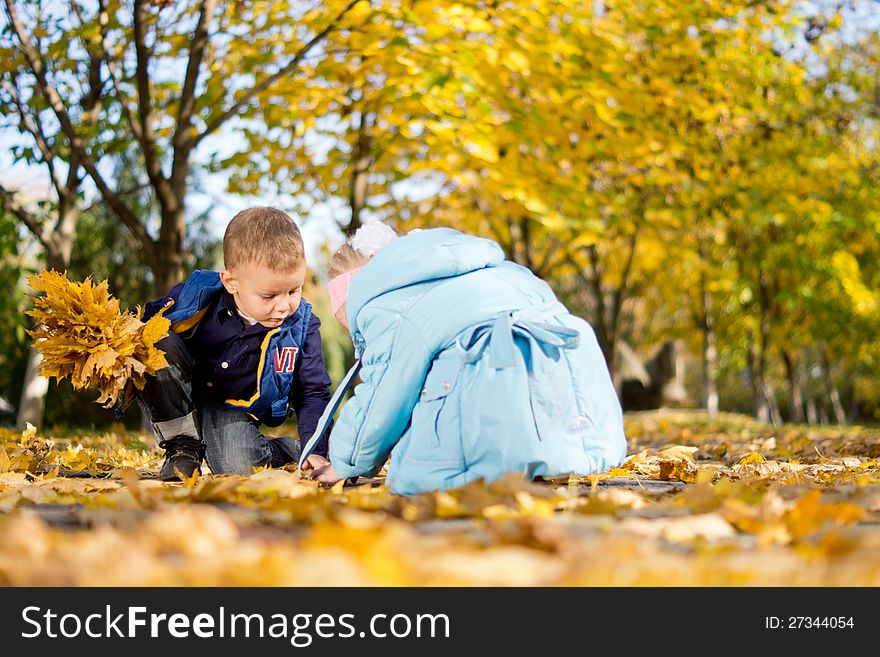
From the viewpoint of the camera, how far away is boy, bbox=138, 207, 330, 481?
3.17 meters

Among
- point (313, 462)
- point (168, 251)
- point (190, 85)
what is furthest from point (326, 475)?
point (190, 85)

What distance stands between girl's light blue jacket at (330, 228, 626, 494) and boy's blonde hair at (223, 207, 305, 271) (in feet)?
1.80

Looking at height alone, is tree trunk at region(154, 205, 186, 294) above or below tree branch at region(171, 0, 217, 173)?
below

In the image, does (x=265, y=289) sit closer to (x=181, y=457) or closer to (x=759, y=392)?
(x=181, y=457)

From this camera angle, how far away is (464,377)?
7.87 feet

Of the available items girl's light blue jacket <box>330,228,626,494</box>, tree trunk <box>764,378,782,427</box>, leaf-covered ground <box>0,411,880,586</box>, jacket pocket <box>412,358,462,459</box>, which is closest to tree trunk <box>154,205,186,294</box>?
leaf-covered ground <box>0,411,880,586</box>

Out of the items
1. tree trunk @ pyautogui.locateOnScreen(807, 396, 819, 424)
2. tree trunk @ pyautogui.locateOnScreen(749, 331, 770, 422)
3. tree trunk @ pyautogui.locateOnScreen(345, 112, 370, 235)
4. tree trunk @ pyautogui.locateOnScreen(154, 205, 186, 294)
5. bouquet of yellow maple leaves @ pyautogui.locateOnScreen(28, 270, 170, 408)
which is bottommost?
tree trunk @ pyautogui.locateOnScreen(807, 396, 819, 424)

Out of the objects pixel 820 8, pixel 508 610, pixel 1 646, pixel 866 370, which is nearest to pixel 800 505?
pixel 508 610

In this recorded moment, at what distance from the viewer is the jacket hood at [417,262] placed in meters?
2.59

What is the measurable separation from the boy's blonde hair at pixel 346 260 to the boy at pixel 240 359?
8.2 inches

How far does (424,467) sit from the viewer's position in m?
2.39

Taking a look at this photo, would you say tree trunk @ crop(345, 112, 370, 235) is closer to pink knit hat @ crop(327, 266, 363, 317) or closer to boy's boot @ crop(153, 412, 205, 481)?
boy's boot @ crop(153, 412, 205, 481)

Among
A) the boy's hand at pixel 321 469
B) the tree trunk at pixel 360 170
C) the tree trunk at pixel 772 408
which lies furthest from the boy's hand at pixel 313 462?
the tree trunk at pixel 772 408

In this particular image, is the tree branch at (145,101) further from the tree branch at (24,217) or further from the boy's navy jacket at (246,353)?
the boy's navy jacket at (246,353)
